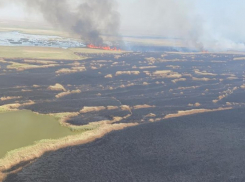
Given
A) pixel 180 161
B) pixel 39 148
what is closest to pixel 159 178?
pixel 180 161

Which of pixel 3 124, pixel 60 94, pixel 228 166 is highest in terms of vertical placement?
pixel 60 94

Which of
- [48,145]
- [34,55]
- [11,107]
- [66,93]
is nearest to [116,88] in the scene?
[66,93]

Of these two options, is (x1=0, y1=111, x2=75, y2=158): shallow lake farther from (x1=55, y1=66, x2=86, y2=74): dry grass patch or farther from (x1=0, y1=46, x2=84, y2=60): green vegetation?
(x1=0, y1=46, x2=84, y2=60): green vegetation

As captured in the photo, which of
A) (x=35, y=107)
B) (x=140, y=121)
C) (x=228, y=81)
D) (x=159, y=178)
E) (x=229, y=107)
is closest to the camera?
(x=159, y=178)

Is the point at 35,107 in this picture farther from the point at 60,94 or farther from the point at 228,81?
the point at 228,81

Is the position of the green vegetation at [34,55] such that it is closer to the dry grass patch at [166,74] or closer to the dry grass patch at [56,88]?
the dry grass patch at [166,74]

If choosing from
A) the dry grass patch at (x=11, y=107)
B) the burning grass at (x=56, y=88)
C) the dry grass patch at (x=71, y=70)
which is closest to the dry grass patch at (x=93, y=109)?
the dry grass patch at (x=11, y=107)

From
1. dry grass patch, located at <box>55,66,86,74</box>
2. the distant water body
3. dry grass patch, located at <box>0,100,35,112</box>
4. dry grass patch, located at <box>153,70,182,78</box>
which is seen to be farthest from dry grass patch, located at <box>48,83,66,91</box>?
dry grass patch, located at <box>153,70,182,78</box>
